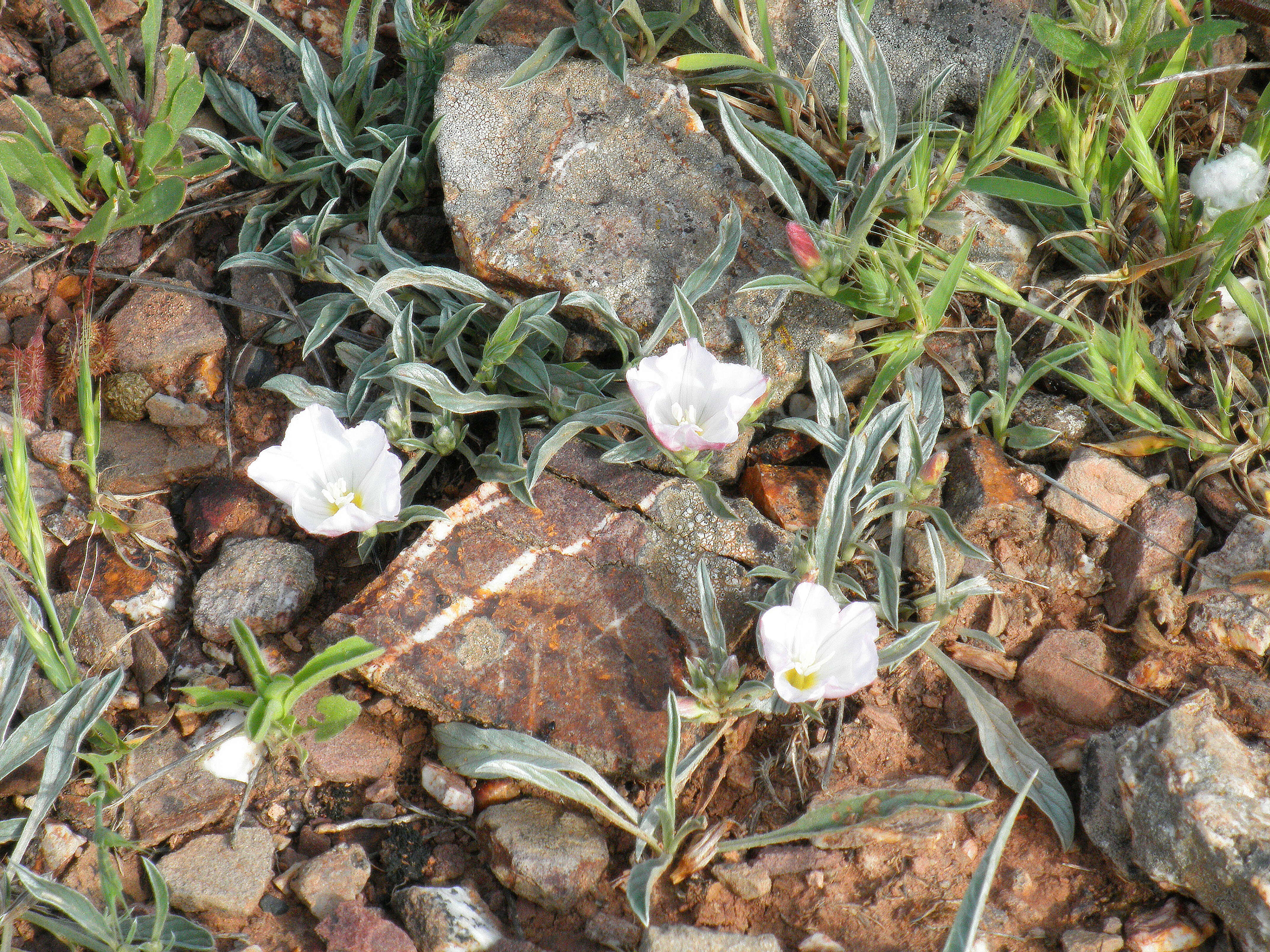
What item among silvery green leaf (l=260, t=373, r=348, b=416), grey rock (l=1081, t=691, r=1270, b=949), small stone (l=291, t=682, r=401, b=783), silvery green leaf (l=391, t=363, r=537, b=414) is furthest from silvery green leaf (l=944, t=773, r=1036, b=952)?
silvery green leaf (l=260, t=373, r=348, b=416)

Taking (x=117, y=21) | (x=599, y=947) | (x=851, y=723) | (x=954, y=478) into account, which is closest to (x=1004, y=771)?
(x=851, y=723)

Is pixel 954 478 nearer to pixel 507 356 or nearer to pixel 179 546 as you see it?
pixel 507 356

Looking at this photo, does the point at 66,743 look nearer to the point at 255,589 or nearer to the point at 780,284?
the point at 255,589

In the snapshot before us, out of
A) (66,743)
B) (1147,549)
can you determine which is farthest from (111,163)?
(1147,549)

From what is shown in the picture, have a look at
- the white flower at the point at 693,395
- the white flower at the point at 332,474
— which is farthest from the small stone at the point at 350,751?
the white flower at the point at 693,395

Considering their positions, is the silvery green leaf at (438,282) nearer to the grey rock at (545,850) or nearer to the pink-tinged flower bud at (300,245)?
the pink-tinged flower bud at (300,245)
